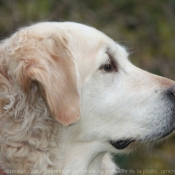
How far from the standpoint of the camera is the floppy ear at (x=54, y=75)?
328 centimetres

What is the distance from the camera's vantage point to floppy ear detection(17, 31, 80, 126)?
3.28 m

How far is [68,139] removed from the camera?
3615mm

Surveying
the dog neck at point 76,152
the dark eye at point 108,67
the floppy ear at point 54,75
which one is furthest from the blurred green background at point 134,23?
the floppy ear at point 54,75

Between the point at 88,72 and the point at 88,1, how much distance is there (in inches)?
171

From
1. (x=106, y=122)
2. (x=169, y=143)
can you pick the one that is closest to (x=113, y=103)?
(x=106, y=122)

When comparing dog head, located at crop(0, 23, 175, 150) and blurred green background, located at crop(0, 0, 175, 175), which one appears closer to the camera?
dog head, located at crop(0, 23, 175, 150)

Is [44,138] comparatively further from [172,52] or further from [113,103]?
[172,52]

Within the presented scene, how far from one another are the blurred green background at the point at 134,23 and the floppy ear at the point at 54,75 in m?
3.52

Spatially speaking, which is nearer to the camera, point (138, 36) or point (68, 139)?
point (68, 139)

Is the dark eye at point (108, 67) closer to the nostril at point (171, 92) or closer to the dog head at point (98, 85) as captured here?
the dog head at point (98, 85)

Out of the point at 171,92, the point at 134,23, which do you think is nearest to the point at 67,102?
the point at 171,92

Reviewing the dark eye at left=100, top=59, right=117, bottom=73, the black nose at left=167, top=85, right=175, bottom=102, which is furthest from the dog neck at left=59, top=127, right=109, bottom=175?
the black nose at left=167, top=85, right=175, bottom=102

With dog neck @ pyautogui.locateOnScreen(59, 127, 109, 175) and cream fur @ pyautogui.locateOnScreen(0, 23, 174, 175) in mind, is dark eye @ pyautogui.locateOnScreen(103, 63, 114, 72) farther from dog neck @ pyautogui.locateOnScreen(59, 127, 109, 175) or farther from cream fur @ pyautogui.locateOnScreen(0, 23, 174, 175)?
dog neck @ pyautogui.locateOnScreen(59, 127, 109, 175)

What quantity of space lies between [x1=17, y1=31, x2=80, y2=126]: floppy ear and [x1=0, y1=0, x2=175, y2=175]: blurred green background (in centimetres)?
352
